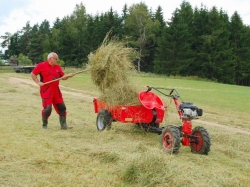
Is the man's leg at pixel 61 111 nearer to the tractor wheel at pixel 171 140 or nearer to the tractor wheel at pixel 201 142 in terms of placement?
the tractor wheel at pixel 171 140

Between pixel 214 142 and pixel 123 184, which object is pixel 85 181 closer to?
pixel 123 184

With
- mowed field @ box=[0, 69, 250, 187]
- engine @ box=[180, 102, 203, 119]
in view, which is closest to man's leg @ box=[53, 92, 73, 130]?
mowed field @ box=[0, 69, 250, 187]

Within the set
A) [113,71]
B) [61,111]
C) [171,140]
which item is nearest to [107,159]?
[171,140]

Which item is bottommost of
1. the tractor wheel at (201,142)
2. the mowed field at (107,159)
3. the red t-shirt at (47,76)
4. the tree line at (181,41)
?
the mowed field at (107,159)

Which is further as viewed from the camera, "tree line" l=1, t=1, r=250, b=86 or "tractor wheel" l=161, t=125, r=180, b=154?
"tree line" l=1, t=1, r=250, b=86

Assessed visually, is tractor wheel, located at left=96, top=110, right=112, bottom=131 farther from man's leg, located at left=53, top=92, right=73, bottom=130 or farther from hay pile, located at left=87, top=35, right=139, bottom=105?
man's leg, located at left=53, top=92, right=73, bottom=130

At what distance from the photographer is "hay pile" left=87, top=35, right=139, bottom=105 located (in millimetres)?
8141

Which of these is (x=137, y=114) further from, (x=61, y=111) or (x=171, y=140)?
(x=61, y=111)

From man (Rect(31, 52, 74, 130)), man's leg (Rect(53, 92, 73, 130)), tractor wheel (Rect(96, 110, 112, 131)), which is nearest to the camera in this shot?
tractor wheel (Rect(96, 110, 112, 131))

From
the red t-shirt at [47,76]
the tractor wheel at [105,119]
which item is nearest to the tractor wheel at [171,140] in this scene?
the tractor wheel at [105,119]

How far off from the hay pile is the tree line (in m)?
39.8

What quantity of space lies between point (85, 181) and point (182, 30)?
50288mm

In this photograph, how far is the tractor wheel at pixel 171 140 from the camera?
604 cm

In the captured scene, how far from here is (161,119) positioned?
25.2ft
